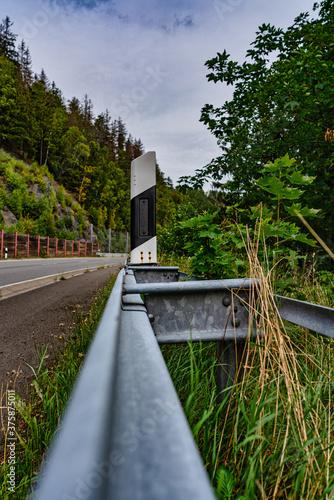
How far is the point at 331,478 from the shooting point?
81cm

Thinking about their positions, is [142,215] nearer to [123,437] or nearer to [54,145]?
[123,437]

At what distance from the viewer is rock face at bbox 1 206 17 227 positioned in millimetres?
31148

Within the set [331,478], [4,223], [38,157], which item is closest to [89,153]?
[38,157]

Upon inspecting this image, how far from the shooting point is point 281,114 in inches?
173

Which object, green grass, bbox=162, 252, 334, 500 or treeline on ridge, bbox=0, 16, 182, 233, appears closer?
green grass, bbox=162, 252, 334, 500

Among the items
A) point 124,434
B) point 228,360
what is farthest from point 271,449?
point 124,434

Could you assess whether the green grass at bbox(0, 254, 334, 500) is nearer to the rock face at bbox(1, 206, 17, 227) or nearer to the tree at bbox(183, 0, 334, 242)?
the tree at bbox(183, 0, 334, 242)

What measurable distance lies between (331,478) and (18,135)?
55.1 m

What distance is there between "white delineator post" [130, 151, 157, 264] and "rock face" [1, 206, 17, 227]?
30826 millimetres

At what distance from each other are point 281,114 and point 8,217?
3354 centimetres

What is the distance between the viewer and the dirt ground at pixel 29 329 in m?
2.21

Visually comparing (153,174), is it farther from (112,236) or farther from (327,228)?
(112,236)

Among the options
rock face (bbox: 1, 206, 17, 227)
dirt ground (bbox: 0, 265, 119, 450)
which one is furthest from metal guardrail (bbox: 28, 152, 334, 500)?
rock face (bbox: 1, 206, 17, 227)

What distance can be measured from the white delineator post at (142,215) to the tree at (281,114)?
1.08 m
